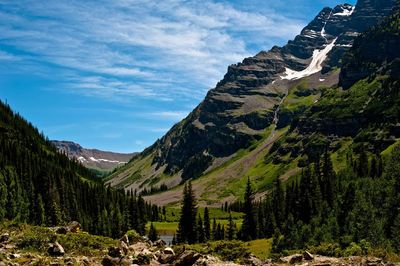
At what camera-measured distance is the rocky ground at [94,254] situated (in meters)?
35.6

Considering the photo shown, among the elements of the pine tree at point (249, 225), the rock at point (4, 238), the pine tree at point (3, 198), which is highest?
the pine tree at point (3, 198)

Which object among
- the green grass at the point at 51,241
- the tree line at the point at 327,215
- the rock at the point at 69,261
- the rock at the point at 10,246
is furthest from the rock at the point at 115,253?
the tree line at the point at 327,215

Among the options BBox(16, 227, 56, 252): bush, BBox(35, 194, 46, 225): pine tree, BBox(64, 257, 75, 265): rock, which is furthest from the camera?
BBox(35, 194, 46, 225): pine tree

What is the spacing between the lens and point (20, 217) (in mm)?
135500

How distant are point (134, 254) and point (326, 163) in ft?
427

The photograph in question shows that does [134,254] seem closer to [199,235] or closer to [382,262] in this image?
[382,262]

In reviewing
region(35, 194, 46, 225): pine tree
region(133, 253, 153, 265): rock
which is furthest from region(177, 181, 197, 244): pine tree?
region(133, 253, 153, 265): rock

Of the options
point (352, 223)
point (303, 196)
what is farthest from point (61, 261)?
point (303, 196)

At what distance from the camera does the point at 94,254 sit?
137 ft

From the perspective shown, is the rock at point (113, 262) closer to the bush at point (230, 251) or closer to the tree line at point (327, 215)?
the bush at point (230, 251)

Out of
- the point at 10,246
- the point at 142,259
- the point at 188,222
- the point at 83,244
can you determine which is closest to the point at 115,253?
the point at 142,259

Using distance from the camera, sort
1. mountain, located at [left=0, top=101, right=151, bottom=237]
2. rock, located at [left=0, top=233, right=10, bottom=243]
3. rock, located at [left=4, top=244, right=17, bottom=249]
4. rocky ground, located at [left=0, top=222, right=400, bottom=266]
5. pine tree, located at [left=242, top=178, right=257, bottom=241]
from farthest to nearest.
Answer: pine tree, located at [left=242, top=178, right=257, bottom=241] < mountain, located at [left=0, top=101, right=151, bottom=237] < rock, located at [left=0, top=233, right=10, bottom=243] < rock, located at [left=4, top=244, right=17, bottom=249] < rocky ground, located at [left=0, top=222, right=400, bottom=266]

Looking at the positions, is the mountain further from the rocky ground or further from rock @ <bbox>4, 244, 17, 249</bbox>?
rock @ <bbox>4, 244, 17, 249</bbox>

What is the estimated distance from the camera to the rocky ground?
3556 cm
